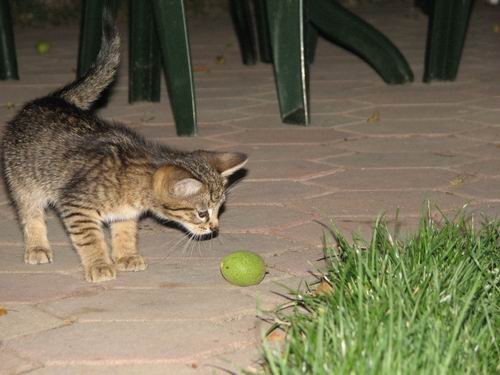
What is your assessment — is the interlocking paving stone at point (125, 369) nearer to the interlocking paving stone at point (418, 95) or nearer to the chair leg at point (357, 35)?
the interlocking paving stone at point (418, 95)

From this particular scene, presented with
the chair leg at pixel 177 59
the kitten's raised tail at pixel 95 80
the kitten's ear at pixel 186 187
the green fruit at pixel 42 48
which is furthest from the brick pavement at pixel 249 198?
the kitten's raised tail at pixel 95 80

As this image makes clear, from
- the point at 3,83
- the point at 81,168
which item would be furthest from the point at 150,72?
the point at 81,168

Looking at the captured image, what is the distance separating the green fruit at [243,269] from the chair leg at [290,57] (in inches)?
104

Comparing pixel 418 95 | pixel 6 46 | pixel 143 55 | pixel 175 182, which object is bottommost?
pixel 418 95

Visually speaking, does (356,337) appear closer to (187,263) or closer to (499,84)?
(187,263)

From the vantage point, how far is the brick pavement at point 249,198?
10.2 ft

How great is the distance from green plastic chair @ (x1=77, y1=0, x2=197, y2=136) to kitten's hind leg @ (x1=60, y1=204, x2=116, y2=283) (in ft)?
6.58

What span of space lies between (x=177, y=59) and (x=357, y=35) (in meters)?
1.86

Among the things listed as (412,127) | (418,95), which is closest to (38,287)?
(412,127)

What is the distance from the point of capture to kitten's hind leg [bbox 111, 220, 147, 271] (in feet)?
12.8

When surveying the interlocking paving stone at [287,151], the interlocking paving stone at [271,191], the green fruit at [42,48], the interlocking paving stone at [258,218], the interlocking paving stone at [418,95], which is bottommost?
the green fruit at [42,48]

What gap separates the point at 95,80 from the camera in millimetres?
4977

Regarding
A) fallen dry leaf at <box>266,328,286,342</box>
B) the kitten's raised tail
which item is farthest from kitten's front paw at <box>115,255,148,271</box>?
the kitten's raised tail

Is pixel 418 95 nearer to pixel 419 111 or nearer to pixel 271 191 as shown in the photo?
pixel 419 111
